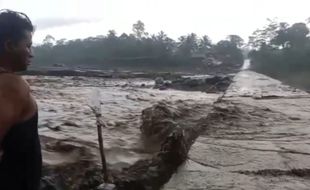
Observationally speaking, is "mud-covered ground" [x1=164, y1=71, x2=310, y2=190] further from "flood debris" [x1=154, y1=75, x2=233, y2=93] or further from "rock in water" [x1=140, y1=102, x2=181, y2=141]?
"flood debris" [x1=154, y1=75, x2=233, y2=93]

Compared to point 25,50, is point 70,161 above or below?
below

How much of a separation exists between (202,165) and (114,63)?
1380 inches

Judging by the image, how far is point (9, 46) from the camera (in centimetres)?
172

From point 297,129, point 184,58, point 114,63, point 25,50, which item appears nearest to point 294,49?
point 184,58

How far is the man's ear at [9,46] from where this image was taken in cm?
172

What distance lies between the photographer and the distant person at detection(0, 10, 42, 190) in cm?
164

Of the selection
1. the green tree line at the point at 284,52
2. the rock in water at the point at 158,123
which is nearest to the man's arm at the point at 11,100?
the rock in water at the point at 158,123

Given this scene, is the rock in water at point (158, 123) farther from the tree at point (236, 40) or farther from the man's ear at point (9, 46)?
the tree at point (236, 40)

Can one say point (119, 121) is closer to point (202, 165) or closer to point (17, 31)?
point (202, 165)

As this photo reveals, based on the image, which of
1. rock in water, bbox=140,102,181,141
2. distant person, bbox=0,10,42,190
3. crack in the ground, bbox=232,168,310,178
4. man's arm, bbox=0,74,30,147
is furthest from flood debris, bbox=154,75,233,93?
man's arm, bbox=0,74,30,147

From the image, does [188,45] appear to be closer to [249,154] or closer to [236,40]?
[236,40]

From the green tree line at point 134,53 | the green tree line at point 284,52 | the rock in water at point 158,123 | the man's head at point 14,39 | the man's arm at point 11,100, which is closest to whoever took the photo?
the man's arm at point 11,100

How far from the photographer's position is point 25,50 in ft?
5.80

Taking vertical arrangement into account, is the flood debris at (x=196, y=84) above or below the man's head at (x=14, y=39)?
below
